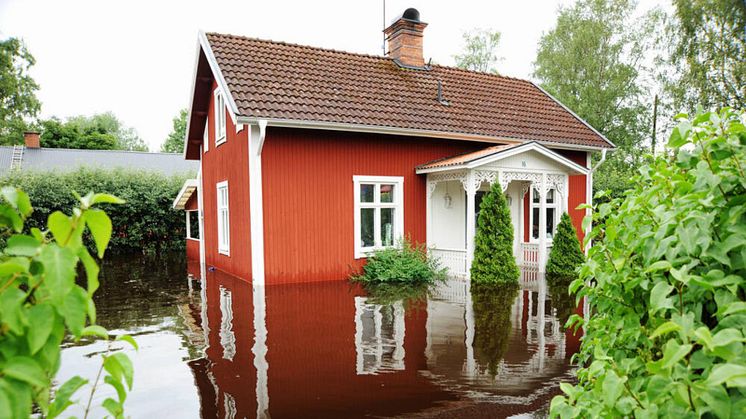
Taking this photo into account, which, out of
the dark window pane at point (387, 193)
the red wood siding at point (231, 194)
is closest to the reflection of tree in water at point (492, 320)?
the dark window pane at point (387, 193)

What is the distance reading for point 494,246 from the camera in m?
10.4

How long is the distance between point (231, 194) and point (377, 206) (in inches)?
146

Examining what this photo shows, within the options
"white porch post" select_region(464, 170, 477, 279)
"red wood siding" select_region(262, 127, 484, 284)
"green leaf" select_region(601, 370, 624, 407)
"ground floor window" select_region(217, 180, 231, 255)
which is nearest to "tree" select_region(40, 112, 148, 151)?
"ground floor window" select_region(217, 180, 231, 255)

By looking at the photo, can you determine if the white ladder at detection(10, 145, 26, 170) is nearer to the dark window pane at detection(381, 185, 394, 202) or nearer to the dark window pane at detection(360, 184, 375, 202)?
the dark window pane at detection(360, 184, 375, 202)

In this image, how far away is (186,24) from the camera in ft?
60.4

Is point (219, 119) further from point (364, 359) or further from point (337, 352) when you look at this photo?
point (364, 359)

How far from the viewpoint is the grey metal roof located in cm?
2858

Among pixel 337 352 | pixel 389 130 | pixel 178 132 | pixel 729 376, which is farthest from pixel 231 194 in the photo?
pixel 178 132

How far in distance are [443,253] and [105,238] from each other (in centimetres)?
1095

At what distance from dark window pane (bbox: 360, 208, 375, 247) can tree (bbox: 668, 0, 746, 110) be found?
17.4 m

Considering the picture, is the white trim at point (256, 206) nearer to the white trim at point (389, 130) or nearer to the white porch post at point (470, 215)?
the white trim at point (389, 130)

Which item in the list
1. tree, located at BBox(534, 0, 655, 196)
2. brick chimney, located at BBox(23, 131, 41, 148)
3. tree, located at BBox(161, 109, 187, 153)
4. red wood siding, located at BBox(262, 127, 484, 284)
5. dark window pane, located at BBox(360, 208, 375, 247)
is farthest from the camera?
tree, located at BBox(161, 109, 187, 153)

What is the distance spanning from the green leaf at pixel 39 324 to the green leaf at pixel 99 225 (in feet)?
0.48

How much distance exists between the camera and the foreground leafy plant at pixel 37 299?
3.01 feet
